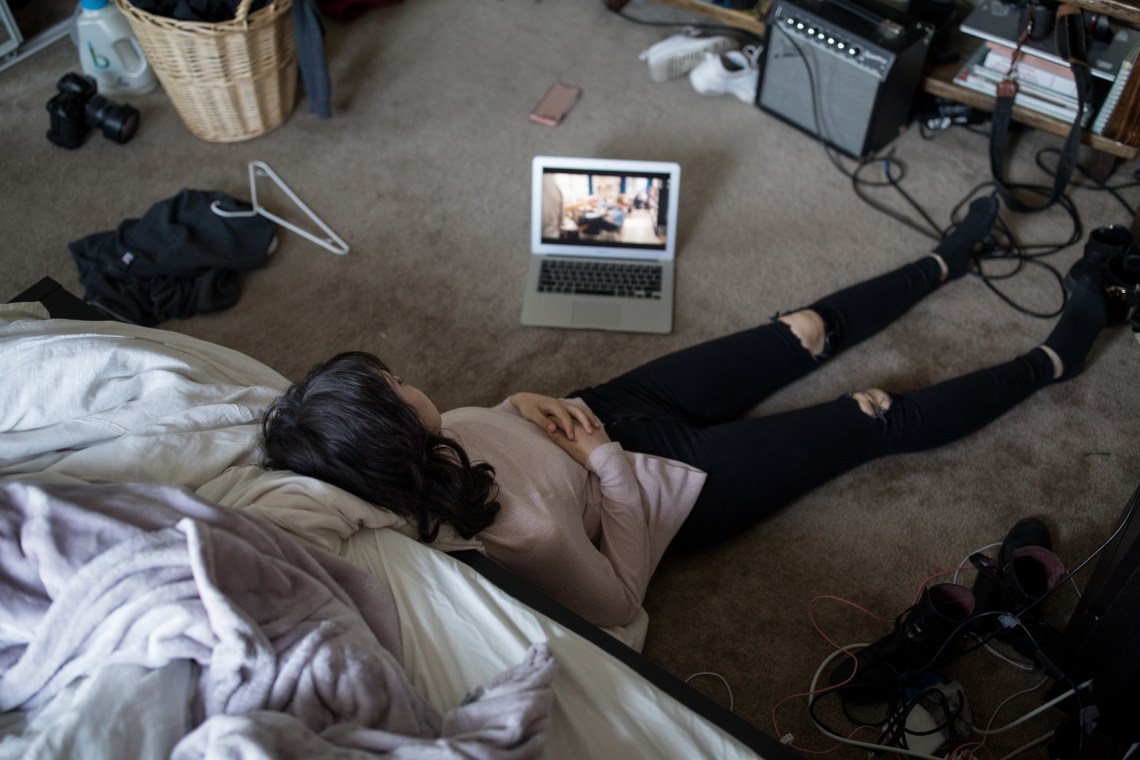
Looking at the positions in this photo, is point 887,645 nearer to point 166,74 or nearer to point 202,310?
point 202,310

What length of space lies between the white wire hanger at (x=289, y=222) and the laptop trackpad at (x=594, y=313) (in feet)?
1.78

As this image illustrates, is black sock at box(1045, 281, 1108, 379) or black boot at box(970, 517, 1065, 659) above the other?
black sock at box(1045, 281, 1108, 379)

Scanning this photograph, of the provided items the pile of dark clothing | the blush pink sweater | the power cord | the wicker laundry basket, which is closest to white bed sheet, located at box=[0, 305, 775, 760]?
the blush pink sweater

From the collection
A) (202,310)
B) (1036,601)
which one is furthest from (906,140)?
(202,310)

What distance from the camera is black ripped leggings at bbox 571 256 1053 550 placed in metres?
1.46

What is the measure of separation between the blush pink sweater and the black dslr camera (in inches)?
55.0

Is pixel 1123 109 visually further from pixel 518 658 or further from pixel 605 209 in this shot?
pixel 518 658

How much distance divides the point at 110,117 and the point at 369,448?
1589 millimetres

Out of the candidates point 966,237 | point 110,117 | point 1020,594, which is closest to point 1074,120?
point 966,237

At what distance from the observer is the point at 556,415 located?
1421 mm

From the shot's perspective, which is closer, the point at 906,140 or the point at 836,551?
the point at 836,551

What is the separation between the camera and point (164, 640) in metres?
0.83

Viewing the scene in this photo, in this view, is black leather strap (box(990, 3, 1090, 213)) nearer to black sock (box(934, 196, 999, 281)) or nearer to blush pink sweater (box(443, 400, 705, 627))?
black sock (box(934, 196, 999, 281))

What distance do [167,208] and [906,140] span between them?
5.58ft
